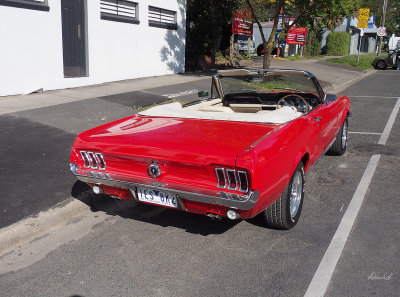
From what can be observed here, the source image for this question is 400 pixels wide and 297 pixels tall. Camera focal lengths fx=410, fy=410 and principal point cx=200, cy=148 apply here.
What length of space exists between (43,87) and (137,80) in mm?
3883

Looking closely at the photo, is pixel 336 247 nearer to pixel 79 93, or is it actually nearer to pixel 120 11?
pixel 79 93

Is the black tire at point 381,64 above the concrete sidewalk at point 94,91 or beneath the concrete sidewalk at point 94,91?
above

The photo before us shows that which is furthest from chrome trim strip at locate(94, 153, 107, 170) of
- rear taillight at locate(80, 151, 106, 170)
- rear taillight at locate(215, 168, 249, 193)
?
rear taillight at locate(215, 168, 249, 193)

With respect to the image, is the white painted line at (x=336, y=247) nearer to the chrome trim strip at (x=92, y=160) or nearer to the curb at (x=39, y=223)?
the chrome trim strip at (x=92, y=160)

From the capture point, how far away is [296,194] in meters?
4.01

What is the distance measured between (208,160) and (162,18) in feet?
43.6

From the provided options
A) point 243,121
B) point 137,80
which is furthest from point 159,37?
point 243,121

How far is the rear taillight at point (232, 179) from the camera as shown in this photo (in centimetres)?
308

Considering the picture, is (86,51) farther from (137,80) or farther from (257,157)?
(257,157)

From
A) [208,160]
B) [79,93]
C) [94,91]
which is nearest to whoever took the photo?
[208,160]

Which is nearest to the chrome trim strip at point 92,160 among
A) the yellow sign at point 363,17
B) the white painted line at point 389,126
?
the white painted line at point 389,126

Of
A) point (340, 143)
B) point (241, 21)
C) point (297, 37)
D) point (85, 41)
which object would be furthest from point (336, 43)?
point (340, 143)

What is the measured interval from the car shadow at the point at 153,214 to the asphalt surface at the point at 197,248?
1 cm

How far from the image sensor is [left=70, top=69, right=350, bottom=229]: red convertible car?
313cm
